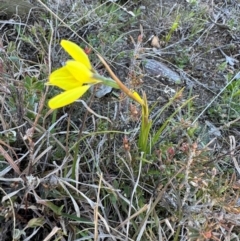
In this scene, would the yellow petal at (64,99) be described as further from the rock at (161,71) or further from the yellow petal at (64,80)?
the rock at (161,71)

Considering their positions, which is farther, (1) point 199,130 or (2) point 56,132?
(1) point 199,130

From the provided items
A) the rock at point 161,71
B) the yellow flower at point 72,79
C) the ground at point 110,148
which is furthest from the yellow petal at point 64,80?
the rock at point 161,71

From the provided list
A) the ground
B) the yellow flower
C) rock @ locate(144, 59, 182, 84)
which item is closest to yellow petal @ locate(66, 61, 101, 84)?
the yellow flower

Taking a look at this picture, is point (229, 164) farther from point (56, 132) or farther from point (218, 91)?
point (56, 132)

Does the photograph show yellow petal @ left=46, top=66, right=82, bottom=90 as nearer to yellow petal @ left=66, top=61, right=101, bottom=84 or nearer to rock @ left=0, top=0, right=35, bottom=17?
yellow petal @ left=66, top=61, right=101, bottom=84

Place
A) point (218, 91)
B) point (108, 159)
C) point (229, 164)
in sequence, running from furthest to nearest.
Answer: point (218, 91) < point (229, 164) < point (108, 159)

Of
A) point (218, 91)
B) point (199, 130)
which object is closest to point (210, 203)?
point (199, 130)
